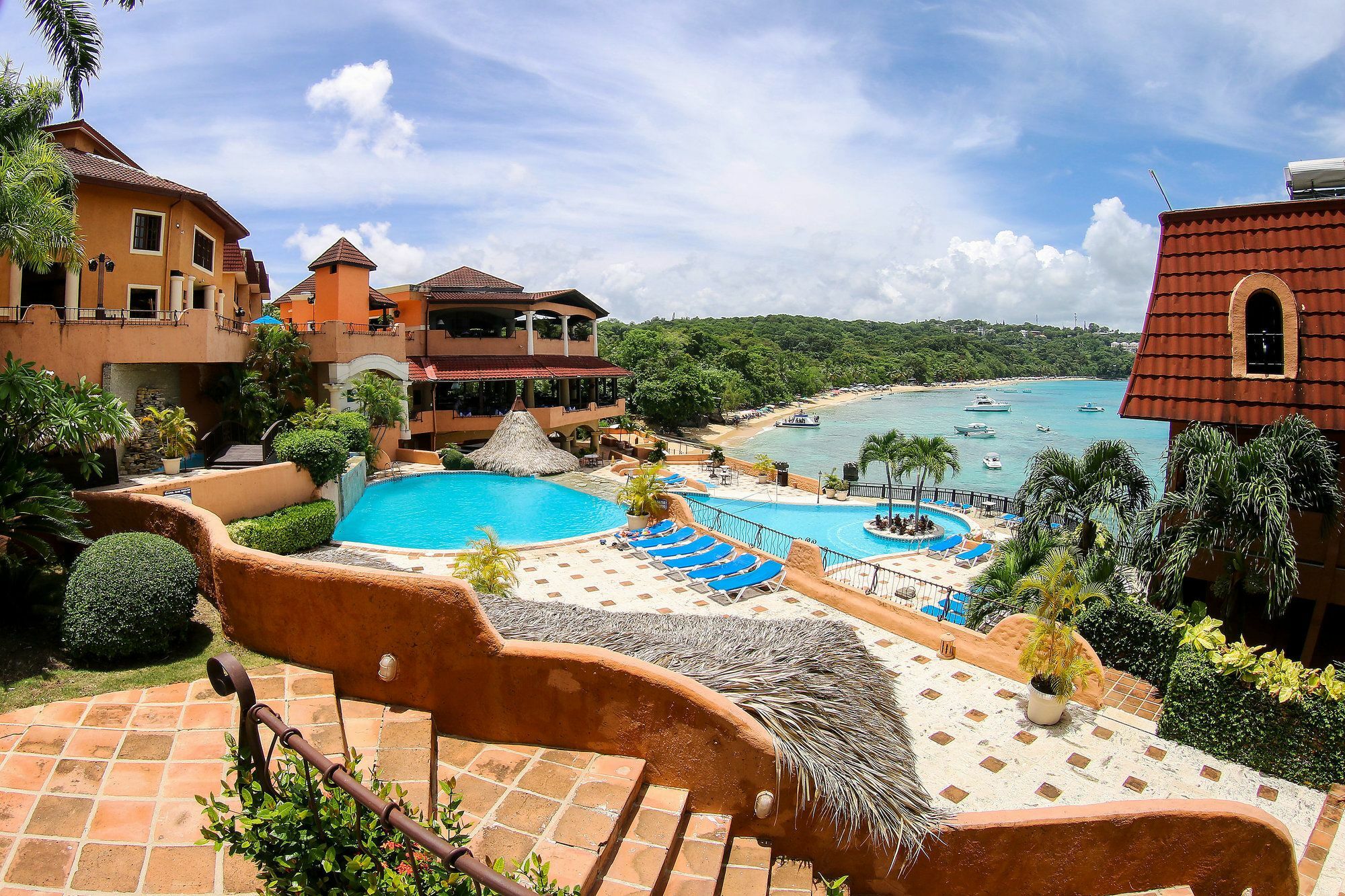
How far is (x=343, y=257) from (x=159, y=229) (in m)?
9.81

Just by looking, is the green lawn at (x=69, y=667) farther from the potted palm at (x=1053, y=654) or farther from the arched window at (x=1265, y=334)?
the arched window at (x=1265, y=334)

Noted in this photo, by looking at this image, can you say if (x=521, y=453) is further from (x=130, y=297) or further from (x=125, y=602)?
(x=125, y=602)

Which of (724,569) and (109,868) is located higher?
(109,868)

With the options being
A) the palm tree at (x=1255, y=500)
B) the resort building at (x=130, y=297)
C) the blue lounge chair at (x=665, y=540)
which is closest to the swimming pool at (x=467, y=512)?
the blue lounge chair at (x=665, y=540)

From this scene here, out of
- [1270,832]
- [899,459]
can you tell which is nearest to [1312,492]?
[1270,832]

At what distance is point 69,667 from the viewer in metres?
6.60

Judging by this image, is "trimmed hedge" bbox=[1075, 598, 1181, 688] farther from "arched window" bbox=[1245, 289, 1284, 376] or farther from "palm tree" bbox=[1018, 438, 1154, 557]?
"arched window" bbox=[1245, 289, 1284, 376]

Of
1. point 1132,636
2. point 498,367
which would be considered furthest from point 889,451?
point 498,367

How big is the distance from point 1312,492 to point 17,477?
54.8 feet

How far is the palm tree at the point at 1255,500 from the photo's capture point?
30.9ft

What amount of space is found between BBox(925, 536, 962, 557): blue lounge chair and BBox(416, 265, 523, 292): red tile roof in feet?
80.7

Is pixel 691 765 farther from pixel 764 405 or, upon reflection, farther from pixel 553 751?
pixel 764 405

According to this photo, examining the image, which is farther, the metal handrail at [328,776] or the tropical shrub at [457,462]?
the tropical shrub at [457,462]

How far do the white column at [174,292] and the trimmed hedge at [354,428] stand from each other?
18.5 ft
